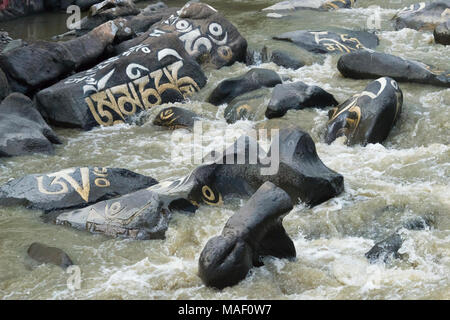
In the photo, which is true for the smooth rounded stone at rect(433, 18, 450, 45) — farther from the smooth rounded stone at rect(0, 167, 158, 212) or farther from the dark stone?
the smooth rounded stone at rect(0, 167, 158, 212)

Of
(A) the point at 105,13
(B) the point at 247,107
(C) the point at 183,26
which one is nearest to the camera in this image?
(B) the point at 247,107

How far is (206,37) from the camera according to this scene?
1235 centimetres

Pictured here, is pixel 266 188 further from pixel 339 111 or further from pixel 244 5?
pixel 244 5

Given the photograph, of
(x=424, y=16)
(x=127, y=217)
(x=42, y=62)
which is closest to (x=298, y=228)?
(x=127, y=217)

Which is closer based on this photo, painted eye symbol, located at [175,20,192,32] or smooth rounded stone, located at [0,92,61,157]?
smooth rounded stone, located at [0,92,61,157]

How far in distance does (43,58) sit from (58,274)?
5.99m

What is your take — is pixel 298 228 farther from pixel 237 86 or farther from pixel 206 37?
pixel 206 37

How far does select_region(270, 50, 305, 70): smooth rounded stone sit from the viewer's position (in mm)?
12109

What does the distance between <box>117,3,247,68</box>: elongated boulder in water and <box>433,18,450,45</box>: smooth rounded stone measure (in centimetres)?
347

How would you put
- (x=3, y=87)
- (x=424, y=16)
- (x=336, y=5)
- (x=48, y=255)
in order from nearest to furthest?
1. (x=48, y=255)
2. (x=3, y=87)
3. (x=424, y=16)
4. (x=336, y=5)

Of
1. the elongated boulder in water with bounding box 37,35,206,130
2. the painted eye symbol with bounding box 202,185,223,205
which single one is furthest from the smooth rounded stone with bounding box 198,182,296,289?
the elongated boulder in water with bounding box 37,35,206,130

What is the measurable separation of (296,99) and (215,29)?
3263 millimetres

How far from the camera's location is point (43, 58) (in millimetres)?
11078

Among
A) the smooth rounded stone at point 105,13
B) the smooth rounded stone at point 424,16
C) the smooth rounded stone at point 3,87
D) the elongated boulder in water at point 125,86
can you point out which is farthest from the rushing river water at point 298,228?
the smooth rounded stone at point 105,13
